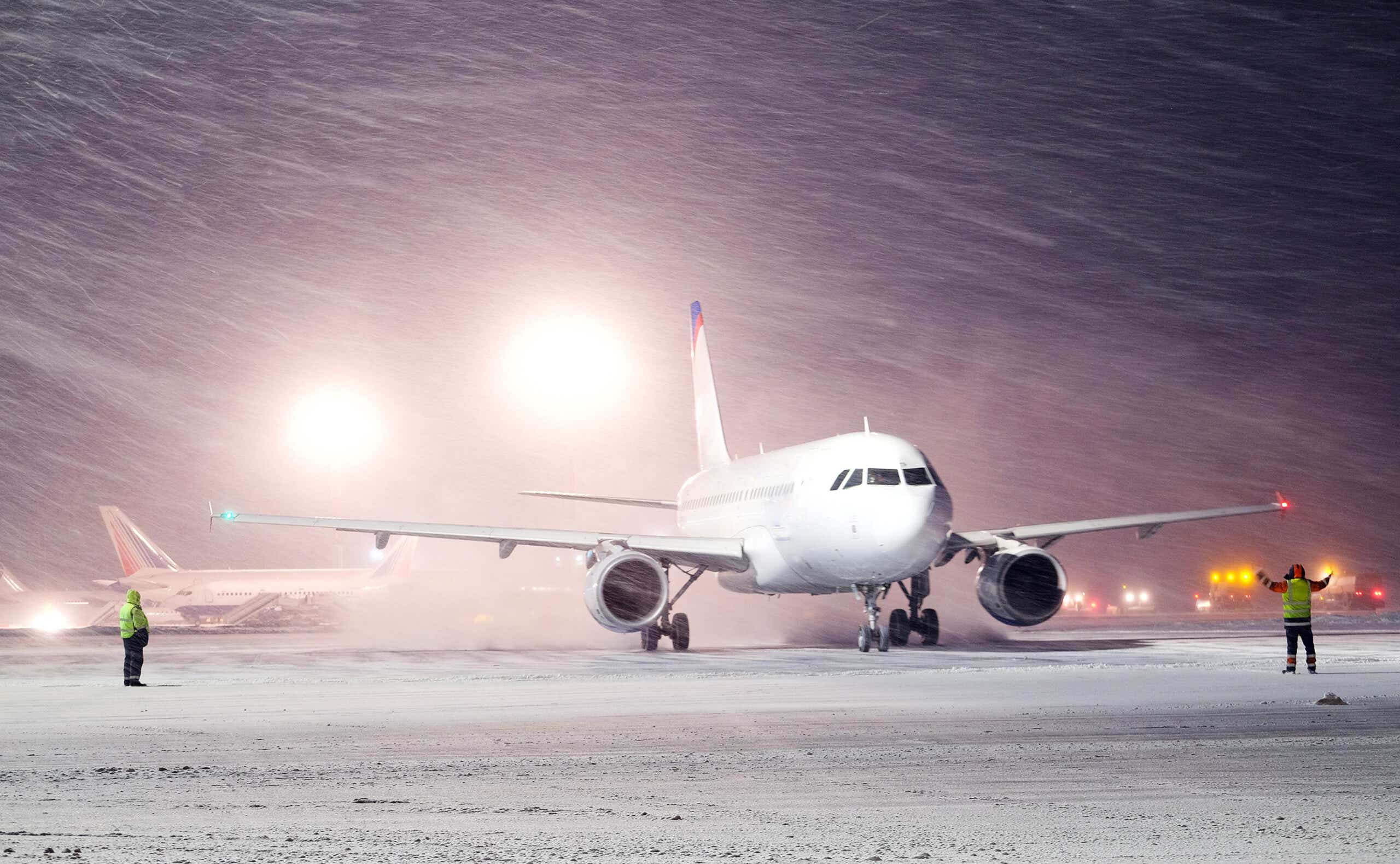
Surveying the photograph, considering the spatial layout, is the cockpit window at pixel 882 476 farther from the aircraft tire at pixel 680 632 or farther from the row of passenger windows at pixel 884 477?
the aircraft tire at pixel 680 632

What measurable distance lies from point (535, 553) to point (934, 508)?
31.8 m

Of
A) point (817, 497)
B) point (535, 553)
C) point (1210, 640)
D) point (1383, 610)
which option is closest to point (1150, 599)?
point (1383, 610)

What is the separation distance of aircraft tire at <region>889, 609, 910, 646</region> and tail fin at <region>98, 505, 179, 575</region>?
5946 cm

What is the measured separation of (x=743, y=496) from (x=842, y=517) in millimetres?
6751

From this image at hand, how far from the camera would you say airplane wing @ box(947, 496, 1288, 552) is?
33.5 m

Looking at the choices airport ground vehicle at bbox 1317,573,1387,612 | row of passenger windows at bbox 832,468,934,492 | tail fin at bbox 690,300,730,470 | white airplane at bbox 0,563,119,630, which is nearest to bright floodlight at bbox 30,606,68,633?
white airplane at bbox 0,563,119,630

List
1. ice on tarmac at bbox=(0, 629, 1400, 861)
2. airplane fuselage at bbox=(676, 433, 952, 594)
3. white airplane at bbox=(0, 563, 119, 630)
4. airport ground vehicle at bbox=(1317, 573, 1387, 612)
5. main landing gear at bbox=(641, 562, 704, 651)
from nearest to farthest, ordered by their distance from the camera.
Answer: ice on tarmac at bbox=(0, 629, 1400, 861), airplane fuselage at bbox=(676, 433, 952, 594), main landing gear at bbox=(641, 562, 704, 651), airport ground vehicle at bbox=(1317, 573, 1387, 612), white airplane at bbox=(0, 563, 119, 630)

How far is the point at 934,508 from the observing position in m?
29.1

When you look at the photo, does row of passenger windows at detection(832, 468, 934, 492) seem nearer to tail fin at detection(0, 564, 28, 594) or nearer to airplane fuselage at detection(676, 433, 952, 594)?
airplane fuselage at detection(676, 433, 952, 594)

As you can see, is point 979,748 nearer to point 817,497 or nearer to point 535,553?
point 817,497

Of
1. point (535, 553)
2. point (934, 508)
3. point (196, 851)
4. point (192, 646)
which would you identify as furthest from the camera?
point (535, 553)

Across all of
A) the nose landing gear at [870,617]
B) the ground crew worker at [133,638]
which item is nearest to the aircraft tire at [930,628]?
the nose landing gear at [870,617]

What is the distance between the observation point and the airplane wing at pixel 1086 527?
3353 cm

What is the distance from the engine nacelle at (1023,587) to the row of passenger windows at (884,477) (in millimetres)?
4062
